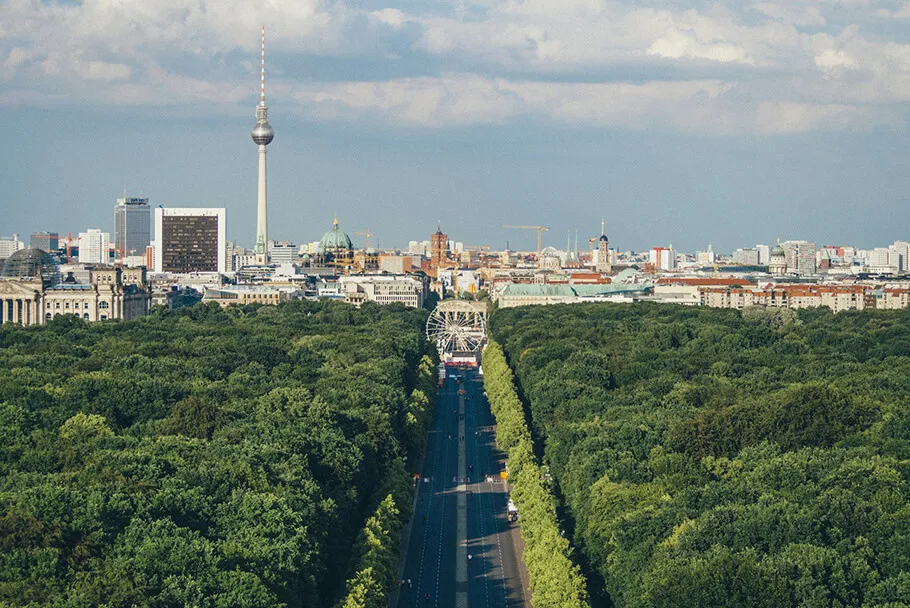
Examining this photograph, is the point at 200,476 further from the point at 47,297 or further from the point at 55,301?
the point at 55,301

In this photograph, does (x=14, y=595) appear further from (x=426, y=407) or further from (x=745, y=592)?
(x=426, y=407)

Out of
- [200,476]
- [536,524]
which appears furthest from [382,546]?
[536,524]

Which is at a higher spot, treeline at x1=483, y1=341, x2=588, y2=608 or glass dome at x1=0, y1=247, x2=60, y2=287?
glass dome at x1=0, y1=247, x2=60, y2=287

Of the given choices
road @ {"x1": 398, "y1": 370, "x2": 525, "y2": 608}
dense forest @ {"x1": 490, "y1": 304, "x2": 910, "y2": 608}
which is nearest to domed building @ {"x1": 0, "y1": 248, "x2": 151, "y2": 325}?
dense forest @ {"x1": 490, "y1": 304, "x2": 910, "y2": 608}

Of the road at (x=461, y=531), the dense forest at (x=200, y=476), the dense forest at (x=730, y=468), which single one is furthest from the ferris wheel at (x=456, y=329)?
the road at (x=461, y=531)

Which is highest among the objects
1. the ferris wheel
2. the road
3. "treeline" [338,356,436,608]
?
the ferris wheel

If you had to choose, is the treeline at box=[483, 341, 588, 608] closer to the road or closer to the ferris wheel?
the road

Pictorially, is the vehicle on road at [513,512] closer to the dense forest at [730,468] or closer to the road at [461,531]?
the road at [461,531]

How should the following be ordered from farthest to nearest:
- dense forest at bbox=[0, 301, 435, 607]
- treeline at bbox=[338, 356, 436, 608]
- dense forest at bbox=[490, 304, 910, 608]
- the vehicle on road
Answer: the vehicle on road < treeline at bbox=[338, 356, 436, 608] < dense forest at bbox=[490, 304, 910, 608] < dense forest at bbox=[0, 301, 435, 607]
